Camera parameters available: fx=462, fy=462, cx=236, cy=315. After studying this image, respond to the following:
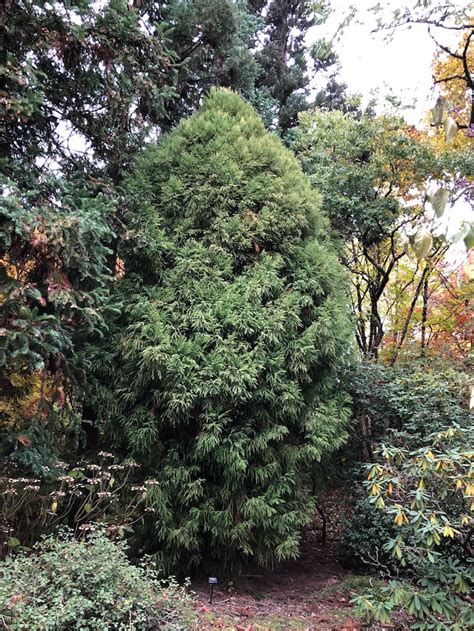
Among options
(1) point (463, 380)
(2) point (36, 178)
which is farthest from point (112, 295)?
(1) point (463, 380)

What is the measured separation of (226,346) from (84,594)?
186 cm

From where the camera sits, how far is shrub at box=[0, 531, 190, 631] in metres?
2.37

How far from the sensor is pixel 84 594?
8.62 ft

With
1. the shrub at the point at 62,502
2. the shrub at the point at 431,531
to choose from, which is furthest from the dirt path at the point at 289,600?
the shrub at the point at 62,502

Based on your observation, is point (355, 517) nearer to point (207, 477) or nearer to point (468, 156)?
point (207, 477)

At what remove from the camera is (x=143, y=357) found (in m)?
3.61

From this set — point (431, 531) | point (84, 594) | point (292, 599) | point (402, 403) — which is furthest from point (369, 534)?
point (84, 594)

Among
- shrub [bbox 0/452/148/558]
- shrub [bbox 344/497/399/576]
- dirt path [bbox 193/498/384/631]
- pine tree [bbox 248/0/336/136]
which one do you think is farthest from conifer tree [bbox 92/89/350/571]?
pine tree [bbox 248/0/336/136]

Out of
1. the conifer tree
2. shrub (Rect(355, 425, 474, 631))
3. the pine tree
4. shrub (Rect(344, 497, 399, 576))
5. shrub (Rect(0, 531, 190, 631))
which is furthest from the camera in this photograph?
the pine tree

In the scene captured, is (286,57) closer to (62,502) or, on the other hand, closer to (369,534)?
(369,534)

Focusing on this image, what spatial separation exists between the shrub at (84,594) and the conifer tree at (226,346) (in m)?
0.70

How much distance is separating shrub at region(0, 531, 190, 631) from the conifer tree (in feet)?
2.30

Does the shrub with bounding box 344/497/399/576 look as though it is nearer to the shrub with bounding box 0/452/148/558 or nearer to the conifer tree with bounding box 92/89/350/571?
the conifer tree with bounding box 92/89/350/571

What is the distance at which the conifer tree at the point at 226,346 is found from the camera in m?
3.56
